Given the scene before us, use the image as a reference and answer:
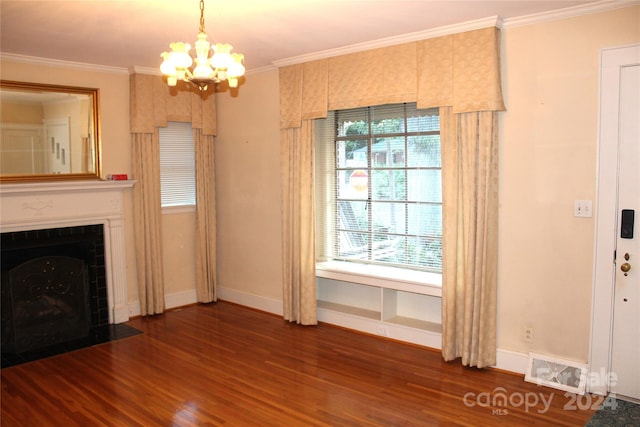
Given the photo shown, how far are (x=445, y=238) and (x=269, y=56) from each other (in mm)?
2523

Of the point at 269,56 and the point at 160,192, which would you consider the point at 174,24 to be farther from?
the point at 160,192

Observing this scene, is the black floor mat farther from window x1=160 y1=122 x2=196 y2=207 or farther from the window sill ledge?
the window sill ledge

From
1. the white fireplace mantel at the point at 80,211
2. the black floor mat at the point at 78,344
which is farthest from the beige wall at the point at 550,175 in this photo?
the white fireplace mantel at the point at 80,211

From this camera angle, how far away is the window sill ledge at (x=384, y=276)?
15.0 feet

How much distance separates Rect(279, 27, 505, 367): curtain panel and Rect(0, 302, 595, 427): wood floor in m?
0.41

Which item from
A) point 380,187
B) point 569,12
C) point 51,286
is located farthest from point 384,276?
point 51,286

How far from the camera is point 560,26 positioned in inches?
147

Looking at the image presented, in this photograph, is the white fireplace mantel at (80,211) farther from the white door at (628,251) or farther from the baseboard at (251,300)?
the white door at (628,251)

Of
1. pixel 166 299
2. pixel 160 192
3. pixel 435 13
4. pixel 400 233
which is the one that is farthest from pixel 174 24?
pixel 166 299

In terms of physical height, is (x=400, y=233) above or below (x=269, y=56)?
below

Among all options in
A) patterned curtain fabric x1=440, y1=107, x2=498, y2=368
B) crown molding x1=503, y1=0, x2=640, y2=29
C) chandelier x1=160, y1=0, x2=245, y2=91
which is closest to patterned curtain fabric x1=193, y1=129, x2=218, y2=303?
patterned curtain fabric x1=440, y1=107, x2=498, y2=368

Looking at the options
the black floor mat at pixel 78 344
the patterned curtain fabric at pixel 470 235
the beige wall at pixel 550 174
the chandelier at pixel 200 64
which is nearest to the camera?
the chandelier at pixel 200 64

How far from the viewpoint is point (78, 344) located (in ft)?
16.1

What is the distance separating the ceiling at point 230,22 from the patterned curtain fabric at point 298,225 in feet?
3.20
